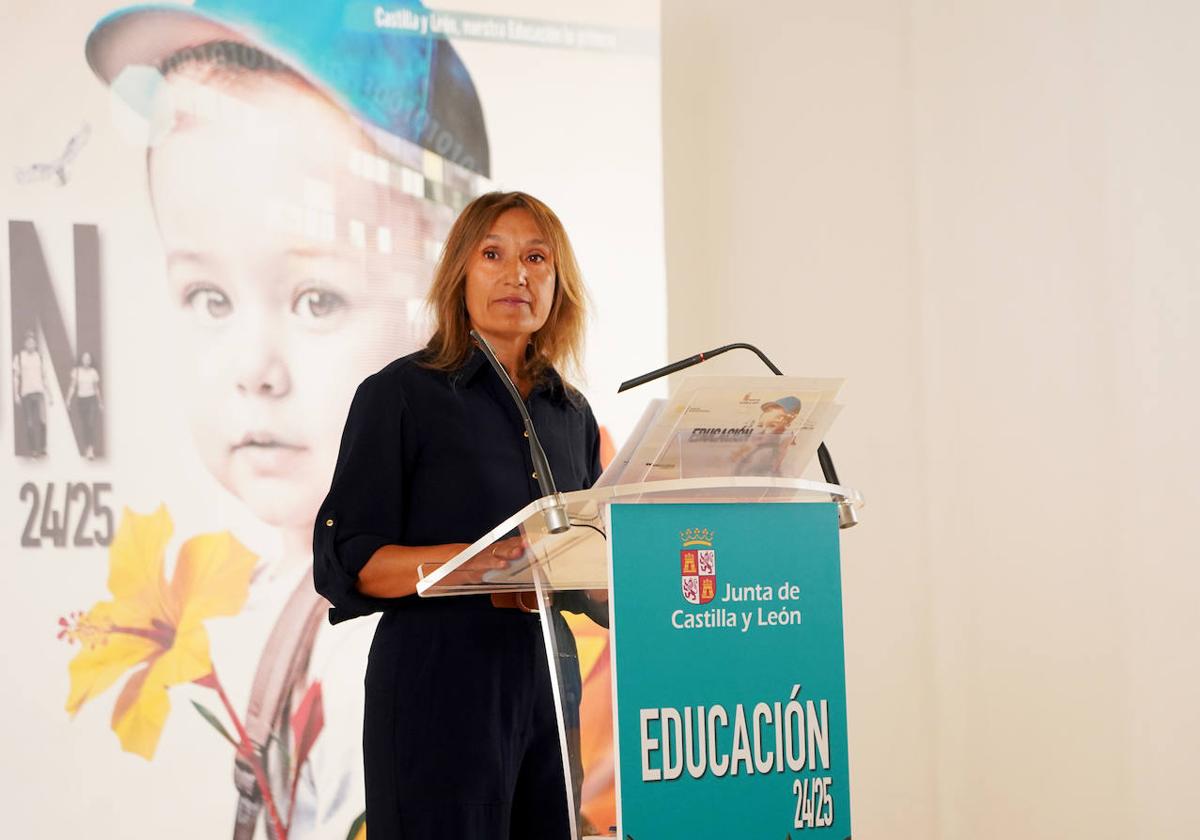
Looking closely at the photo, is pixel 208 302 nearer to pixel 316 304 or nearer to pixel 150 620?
pixel 316 304

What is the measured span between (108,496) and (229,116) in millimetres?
1032

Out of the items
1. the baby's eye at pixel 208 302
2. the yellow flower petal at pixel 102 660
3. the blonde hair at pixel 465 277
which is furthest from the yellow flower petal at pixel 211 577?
the blonde hair at pixel 465 277

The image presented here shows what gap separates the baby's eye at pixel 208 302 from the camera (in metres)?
3.40

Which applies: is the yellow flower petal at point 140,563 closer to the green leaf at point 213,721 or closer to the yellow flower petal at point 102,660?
the yellow flower petal at point 102,660

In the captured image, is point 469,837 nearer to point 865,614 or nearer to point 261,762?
point 261,762

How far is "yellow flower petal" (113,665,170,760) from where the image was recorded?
325cm

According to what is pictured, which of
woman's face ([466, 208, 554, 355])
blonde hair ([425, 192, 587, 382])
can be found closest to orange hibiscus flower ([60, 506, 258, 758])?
blonde hair ([425, 192, 587, 382])

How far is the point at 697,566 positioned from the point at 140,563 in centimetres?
213

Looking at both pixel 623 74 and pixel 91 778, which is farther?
pixel 623 74

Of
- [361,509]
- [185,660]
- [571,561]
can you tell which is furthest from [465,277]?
[185,660]

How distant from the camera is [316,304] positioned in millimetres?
3492

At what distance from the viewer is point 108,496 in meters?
3.30

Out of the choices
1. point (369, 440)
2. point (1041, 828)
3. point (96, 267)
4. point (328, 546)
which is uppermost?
point (96, 267)

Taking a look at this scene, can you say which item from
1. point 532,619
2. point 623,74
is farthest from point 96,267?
point 532,619
